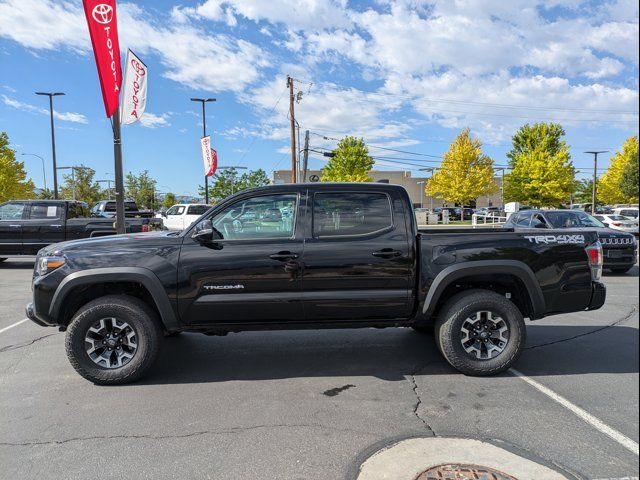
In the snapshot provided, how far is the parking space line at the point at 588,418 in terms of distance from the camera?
3.04 meters

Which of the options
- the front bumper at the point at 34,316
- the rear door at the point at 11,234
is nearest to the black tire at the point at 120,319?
the front bumper at the point at 34,316

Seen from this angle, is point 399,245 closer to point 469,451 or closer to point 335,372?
point 335,372

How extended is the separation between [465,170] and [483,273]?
4418 centimetres

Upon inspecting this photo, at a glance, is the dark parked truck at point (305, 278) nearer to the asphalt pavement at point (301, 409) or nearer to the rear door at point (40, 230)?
the asphalt pavement at point (301, 409)

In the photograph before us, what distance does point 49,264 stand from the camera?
420cm

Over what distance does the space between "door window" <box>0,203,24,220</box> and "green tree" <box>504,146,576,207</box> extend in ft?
135

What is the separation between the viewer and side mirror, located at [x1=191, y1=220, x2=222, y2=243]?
13.5ft

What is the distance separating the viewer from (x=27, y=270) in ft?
41.1

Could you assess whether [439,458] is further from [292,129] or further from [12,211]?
[292,129]

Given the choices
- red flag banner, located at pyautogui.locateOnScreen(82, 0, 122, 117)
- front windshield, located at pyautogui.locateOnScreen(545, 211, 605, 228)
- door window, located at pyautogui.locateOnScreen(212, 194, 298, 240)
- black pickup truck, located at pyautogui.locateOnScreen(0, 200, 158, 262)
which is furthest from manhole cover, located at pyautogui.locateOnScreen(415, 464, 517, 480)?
black pickup truck, located at pyautogui.locateOnScreen(0, 200, 158, 262)

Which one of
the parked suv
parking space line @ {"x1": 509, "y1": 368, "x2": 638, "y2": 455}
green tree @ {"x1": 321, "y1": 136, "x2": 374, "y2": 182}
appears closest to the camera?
parking space line @ {"x1": 509, "y1": 368, "x2": 638, "y2": 455}

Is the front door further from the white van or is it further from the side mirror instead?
the white van

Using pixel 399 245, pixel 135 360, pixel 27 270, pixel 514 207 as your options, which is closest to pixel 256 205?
pixel 399 245

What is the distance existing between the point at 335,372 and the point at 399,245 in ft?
4.74
